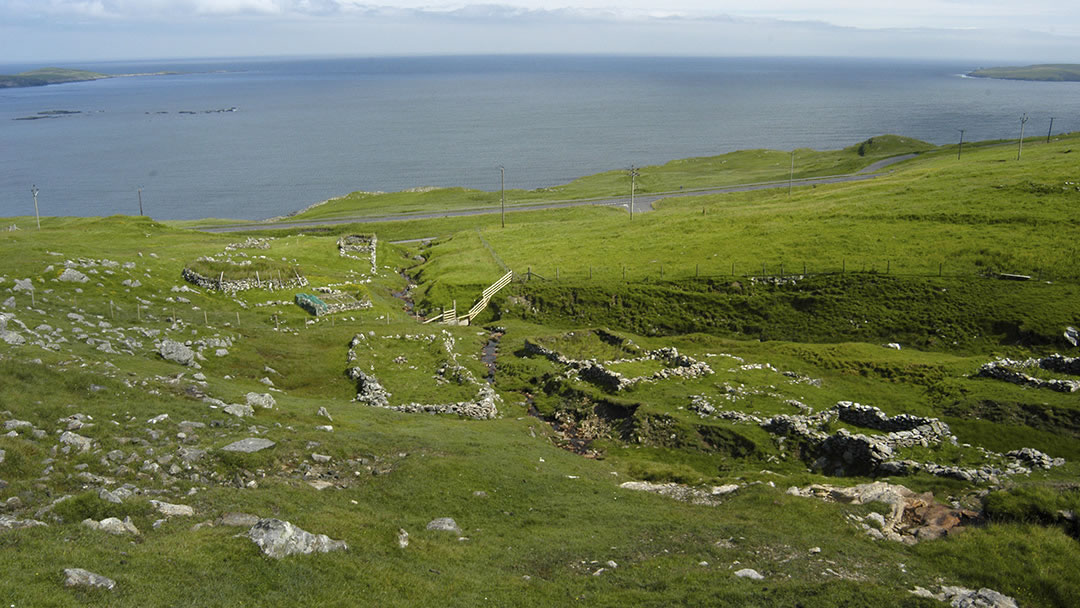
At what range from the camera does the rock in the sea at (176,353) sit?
4344 centimetres

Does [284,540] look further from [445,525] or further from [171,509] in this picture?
[445,525]

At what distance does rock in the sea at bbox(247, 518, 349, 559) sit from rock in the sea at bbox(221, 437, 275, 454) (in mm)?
7128

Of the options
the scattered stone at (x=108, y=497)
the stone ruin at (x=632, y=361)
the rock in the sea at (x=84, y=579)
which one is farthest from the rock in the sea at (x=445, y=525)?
the stone ruin at (x=632, y=361)

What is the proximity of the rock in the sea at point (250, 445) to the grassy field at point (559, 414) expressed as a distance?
0.55 meters

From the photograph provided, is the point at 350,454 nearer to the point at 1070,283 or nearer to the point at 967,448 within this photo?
the point at 967,448

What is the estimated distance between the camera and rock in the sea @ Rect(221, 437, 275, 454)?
28.2m

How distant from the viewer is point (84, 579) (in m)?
17.3

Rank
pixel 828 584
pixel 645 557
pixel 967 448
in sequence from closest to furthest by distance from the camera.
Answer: pixel 828 584 → pixel 645 557 → pixel 967 448

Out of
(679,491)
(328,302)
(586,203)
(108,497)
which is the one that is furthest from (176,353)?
(586,203)

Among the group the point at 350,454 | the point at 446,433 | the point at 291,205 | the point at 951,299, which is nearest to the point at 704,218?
the point at 951,299

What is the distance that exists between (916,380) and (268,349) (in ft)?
145

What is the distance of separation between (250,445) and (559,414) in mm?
22108

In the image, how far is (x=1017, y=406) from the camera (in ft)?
127

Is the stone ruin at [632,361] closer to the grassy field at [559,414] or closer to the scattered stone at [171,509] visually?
the grassy field at [559,414]
